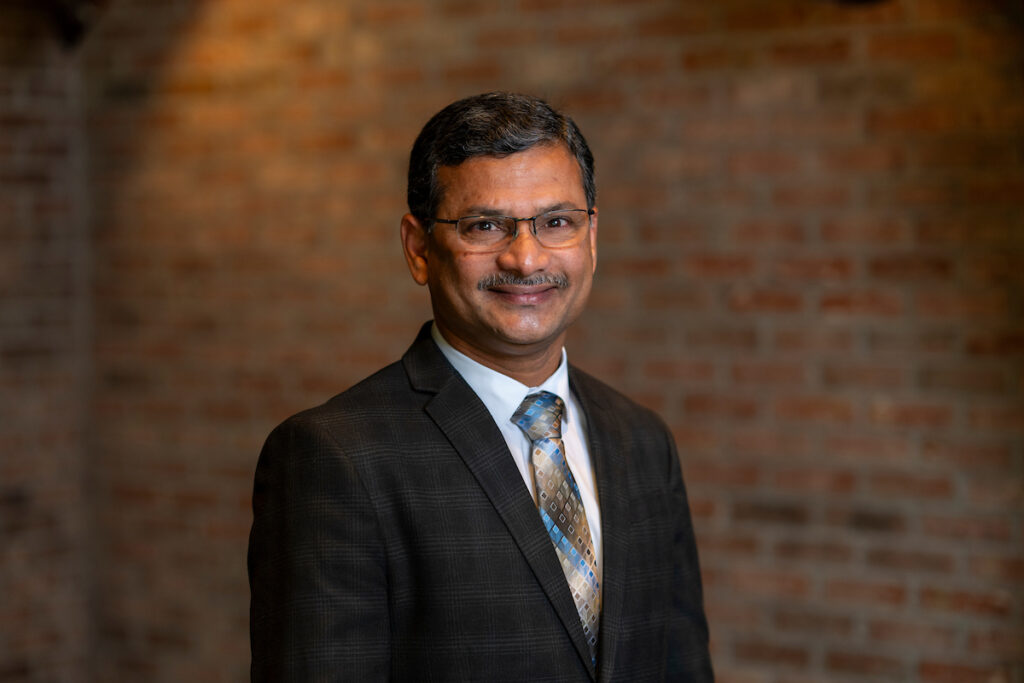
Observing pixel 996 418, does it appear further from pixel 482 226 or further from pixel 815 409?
pixel 482 226

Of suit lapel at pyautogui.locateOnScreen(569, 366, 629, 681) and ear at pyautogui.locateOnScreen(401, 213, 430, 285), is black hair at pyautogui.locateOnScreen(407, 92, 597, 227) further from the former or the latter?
suit lapel at pyautogui.locateOnScreen(569, 366, 629, 681)

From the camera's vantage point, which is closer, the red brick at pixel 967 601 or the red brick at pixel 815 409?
the red brick at pixel 967 601

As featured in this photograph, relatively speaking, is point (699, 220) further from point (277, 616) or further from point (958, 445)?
point (277, 616)

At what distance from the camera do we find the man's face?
1.62 meters

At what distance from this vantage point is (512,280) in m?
1.63

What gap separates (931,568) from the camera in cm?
285

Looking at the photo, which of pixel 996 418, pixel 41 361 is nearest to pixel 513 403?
pixel 996 418

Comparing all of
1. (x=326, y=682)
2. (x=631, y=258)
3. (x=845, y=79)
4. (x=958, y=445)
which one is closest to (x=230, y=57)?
(x=631, y=258)

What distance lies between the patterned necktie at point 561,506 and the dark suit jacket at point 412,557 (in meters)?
0.02

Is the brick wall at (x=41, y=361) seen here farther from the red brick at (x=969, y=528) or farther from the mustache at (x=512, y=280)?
the red brick at (x=969, y=528)

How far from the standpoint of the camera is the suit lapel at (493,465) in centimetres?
157

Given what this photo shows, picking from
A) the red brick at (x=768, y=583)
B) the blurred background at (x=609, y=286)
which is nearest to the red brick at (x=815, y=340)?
the blurred background at (x=609, y=286)

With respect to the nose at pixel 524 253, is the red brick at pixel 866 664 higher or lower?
lower

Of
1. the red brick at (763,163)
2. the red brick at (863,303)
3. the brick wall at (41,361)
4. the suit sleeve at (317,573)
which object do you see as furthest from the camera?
the brick wall at (41,361)
